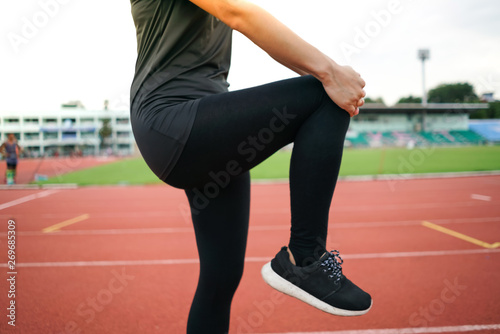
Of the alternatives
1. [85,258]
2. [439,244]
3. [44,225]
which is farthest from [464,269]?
[44,225]

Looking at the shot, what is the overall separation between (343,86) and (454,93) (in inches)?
3177

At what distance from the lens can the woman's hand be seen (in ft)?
3.04

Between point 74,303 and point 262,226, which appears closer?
point 74,303

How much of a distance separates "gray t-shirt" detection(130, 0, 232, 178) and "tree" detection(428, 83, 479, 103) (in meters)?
77.0

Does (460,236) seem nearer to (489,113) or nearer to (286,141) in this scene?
(286,141)

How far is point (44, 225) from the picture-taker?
632cm

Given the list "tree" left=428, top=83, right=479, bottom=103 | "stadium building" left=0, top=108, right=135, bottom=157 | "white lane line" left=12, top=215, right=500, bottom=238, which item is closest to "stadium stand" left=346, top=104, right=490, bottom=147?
"tree" left=428, top=83, right=479, bottom=103

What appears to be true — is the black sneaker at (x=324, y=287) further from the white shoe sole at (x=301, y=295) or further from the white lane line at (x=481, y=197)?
the white lane line at (x=481, y=197)

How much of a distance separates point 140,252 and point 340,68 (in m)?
4.19

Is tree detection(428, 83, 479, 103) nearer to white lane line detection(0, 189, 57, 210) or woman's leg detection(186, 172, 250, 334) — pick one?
white lane line detection(0, 189, 57, 210)

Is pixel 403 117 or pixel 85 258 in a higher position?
pixel 403 117

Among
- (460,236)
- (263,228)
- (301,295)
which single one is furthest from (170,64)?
(460,236)

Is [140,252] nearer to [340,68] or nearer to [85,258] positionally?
[85,258]

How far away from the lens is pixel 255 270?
3764 millimetres
